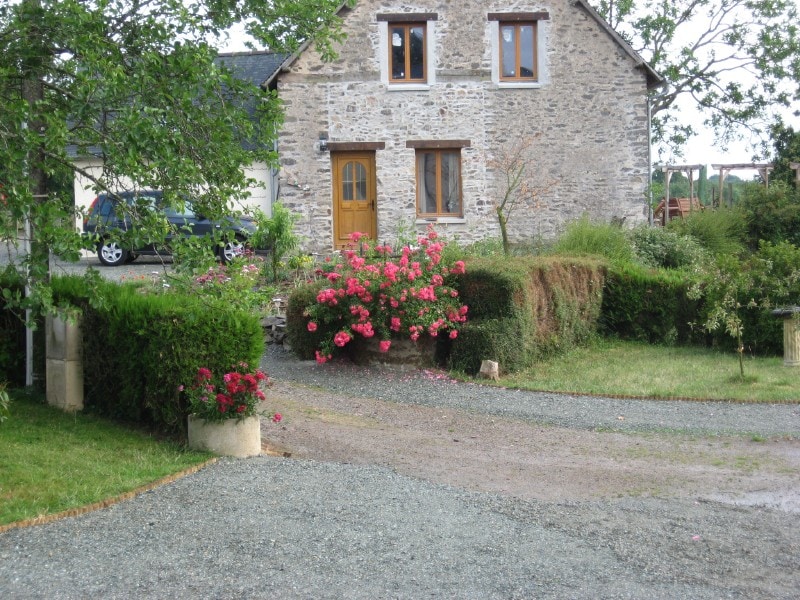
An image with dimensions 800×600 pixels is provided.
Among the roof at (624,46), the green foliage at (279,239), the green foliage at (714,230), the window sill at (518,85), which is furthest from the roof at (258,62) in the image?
the green foliage at (714,230)

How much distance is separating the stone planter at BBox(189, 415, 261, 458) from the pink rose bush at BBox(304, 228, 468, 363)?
4367 millimetres

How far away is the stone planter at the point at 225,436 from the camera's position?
759 cm

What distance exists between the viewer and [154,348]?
7816 millimetres

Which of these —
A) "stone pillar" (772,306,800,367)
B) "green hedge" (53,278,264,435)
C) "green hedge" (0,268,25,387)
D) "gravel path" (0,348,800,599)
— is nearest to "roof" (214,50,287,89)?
"stone pillar" (772,306,800,367)

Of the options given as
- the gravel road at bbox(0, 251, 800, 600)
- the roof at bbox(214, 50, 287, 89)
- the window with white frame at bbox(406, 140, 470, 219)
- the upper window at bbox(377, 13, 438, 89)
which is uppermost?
the roof at bbox(214, 50, 287, 89)

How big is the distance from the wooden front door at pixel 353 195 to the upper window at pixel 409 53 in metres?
1.88

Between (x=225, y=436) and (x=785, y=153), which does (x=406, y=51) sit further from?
(x=225, y=436)

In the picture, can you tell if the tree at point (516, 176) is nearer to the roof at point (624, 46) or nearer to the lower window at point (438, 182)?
the lower window at point (438, 182)

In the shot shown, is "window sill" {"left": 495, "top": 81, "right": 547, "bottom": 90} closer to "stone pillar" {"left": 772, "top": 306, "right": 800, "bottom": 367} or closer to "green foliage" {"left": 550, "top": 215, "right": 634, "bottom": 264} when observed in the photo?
"green foliage" {"left": 550, "top": 215, "right": 634, "bottom": 264}

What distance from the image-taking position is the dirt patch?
7.20 m

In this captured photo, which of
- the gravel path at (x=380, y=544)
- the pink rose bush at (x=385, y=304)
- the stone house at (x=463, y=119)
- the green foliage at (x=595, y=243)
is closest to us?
the gravel path at (x=380, y=544)

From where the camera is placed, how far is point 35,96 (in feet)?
25.8

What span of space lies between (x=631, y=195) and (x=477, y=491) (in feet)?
51.7

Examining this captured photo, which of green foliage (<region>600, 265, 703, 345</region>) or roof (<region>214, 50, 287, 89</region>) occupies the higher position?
roof (<region>214, 50, 287, 89</region>)
